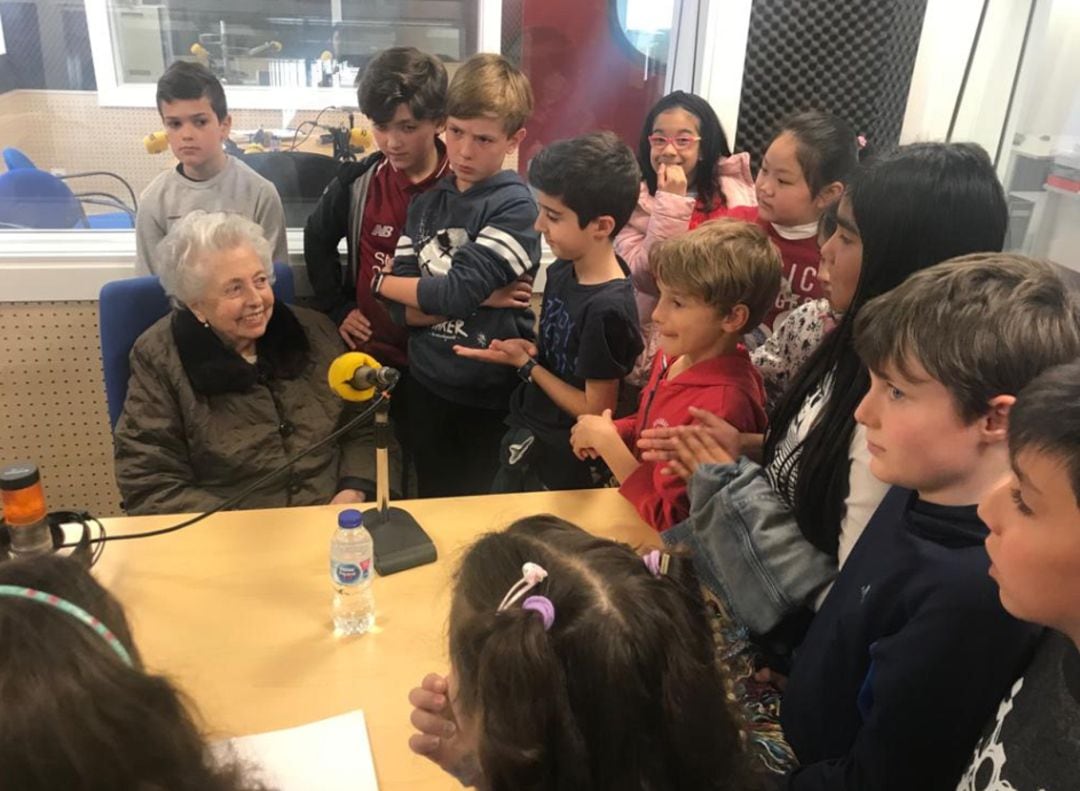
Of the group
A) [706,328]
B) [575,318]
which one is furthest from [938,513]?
[575,318]

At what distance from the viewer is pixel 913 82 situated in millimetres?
2404

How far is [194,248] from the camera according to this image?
183cm

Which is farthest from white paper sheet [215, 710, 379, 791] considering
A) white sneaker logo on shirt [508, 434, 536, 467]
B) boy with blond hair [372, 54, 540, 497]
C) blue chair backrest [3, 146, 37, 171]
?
blue chair backrest [3, 146, 37, 171]

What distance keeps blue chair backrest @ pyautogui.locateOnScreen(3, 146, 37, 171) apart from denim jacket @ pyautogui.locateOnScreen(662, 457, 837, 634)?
7.88 feet

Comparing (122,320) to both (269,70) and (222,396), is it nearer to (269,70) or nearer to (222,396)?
(222,396)

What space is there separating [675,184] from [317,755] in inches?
64.2

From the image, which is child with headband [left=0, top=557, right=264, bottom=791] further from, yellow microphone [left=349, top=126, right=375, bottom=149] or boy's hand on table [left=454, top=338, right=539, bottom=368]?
yellow microphone [left=349, top=126, right=375, bottom=149]

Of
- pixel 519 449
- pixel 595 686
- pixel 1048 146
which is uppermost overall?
pixel 1048 146

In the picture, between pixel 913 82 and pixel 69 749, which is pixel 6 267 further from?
pixel 913 82

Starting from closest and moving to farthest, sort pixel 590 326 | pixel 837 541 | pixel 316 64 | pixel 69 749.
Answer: pixel 69 749, pixel 837 541, pixel 590 326, pixel 316 64

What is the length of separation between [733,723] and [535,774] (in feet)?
0.67

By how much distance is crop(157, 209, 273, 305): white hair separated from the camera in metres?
1.82

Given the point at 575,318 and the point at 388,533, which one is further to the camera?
the point at 575,318

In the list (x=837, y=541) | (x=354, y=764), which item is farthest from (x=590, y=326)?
(x=354, y=764)
